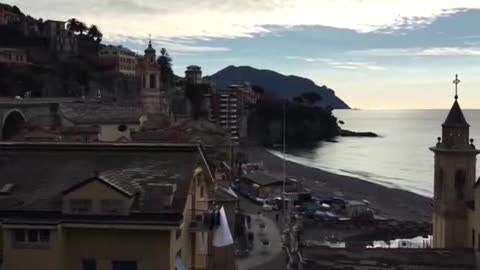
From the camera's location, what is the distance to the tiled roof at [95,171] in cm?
1069

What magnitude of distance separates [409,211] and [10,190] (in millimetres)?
61422

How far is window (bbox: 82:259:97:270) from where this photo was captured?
35.0 ft

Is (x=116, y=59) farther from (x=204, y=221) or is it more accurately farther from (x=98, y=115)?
(x=204, y=221)

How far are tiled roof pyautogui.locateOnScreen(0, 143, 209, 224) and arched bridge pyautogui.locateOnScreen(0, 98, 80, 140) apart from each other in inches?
2086

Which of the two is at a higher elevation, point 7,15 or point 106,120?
point 7,15

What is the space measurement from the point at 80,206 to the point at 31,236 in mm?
1059

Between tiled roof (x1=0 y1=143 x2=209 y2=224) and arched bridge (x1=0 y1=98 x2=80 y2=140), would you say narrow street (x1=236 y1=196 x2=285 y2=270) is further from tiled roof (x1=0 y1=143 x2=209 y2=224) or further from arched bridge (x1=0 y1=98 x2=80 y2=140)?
arched bridge (x1=0 y1=98 x2=80 y2=140)

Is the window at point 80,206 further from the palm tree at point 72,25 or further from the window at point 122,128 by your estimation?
the palm tree at point 72,25

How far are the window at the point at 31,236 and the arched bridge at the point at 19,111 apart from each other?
178 ft

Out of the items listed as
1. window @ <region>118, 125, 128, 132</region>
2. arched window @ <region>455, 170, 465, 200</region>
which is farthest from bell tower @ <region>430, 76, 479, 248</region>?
window @ <region>118, 125, 128, 132</region>

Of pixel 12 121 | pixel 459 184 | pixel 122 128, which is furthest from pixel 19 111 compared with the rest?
pixel 459 184

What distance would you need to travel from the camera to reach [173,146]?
12148mm

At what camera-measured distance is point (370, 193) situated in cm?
8106

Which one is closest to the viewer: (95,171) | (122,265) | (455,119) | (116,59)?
(122,265)
